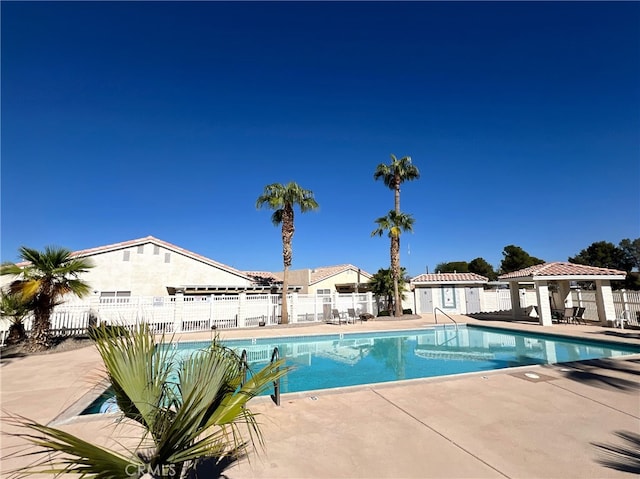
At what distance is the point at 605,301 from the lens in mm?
16156

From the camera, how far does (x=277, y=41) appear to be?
15078mm

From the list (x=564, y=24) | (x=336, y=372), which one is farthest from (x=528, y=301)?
(x=336, y=372)

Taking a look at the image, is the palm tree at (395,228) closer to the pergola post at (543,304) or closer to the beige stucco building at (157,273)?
the beige stucco building at (157,273)

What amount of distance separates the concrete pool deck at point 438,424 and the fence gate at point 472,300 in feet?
59.3

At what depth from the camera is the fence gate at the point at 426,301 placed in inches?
1001

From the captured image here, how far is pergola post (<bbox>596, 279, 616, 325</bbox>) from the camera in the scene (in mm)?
15914

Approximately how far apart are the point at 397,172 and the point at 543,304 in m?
13.3

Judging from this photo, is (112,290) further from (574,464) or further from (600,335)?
(600,335)

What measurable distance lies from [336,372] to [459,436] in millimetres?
6154

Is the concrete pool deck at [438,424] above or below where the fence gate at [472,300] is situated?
below

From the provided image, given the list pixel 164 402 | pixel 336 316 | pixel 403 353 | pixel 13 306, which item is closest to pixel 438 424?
pixel 164 402

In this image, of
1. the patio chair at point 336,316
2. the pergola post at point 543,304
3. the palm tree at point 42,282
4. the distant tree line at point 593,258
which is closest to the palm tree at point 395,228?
the patio chair at point 336,316

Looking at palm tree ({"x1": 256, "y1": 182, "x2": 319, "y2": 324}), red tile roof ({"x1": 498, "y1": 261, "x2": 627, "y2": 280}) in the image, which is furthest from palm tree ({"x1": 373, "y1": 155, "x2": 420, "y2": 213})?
red tile roof ({"x1": 498, "y1": 261, "x2": 627, "y2": 280})

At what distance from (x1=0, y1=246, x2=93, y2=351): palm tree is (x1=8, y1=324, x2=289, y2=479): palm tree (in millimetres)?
12081
